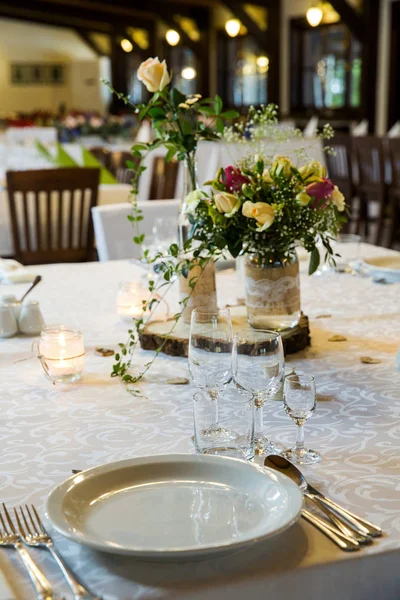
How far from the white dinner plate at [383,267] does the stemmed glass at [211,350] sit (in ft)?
3.16

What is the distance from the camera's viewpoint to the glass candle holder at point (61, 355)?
4.36ft

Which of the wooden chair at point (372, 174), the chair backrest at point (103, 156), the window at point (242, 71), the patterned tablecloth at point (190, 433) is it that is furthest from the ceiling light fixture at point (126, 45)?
the patterned tablecloth at point (190, 433)

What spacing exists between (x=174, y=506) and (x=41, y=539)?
0.15m

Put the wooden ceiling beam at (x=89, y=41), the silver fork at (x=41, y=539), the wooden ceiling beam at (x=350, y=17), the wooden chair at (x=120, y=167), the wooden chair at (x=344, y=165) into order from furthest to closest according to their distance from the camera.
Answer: the wooden ceiling beam at (x=89, y=41), the wooden ceiling beam at (x=350, y=17), the wooden chair at (x=344, y=165), the wooden chair at (x=120, y=167), the silver fork at (x=41, y=539)

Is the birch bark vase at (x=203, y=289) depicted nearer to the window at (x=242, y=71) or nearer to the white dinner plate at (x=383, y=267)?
the white dinner plate at (x=383, y=267)

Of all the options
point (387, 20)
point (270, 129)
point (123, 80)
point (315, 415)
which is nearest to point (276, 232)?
point (270, 129)

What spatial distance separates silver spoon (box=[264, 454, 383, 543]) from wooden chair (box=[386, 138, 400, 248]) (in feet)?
Answer: 16.7

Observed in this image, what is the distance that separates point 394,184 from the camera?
595 cm

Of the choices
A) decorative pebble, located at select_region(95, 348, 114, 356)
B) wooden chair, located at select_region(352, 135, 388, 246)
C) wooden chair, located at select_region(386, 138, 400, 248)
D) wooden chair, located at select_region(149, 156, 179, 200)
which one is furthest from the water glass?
wooden chair, located at select_region(352, 135, 388, 246)

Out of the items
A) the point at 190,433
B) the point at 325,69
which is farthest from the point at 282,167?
the point at 325,69

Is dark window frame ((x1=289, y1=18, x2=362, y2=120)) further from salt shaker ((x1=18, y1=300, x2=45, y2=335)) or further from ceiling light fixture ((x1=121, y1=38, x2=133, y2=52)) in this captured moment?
salt shaker ((x1=18, y1=300, x2=45, y2=335))

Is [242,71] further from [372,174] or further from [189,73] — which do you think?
[372,174]

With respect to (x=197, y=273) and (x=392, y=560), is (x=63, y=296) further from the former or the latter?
(x=392, y=560)

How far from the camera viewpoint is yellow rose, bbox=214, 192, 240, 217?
136cm
